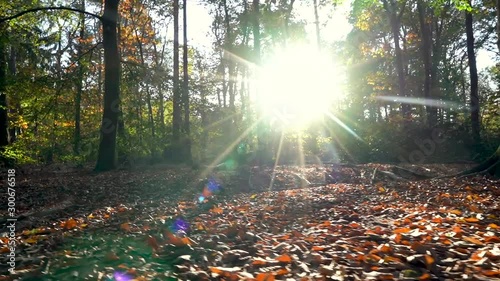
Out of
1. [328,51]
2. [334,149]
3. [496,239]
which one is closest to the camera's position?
[496,239]

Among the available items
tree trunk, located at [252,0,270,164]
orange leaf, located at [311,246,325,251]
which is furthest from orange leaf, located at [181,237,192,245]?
tree trunk, located at [252,0,270,164]

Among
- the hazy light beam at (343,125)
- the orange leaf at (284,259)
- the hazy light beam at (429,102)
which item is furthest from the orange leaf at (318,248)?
the hazy light beam at (429,102)

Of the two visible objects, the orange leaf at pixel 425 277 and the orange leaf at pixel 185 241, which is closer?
the orange leaf at pixel 425 277

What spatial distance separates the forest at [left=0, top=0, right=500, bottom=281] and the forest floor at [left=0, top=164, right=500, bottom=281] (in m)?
0.02

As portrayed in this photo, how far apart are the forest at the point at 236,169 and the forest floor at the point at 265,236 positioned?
0.02 meters

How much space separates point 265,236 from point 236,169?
27.1 ft

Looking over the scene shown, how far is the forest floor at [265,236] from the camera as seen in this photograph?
2746mm

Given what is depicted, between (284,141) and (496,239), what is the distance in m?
16.1

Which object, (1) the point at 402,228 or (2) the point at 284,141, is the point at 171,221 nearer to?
(1) the point at 402,228

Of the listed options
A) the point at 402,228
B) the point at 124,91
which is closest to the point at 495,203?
the point at 402,228

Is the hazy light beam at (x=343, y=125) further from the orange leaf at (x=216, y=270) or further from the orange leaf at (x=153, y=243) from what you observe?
the orange leaf at (x=216, y=270)

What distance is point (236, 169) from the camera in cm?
1224

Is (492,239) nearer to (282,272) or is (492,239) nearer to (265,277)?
(282,272)

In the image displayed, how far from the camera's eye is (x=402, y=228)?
12.8ft
